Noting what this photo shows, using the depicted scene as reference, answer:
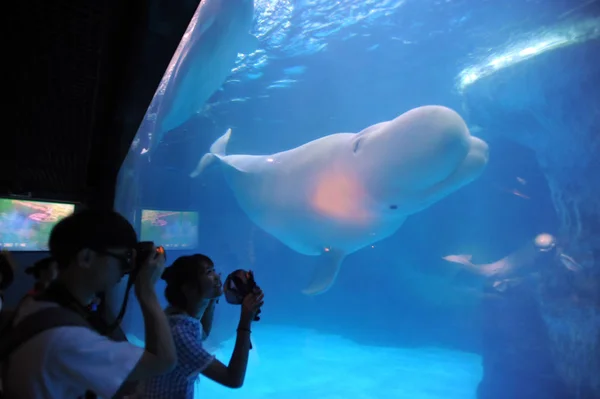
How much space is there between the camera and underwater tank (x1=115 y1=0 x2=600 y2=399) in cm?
739

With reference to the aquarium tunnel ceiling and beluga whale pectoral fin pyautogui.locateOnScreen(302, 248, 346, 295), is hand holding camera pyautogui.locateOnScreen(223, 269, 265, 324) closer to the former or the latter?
the aquarium tunnel ceiling

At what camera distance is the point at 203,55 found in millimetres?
7875

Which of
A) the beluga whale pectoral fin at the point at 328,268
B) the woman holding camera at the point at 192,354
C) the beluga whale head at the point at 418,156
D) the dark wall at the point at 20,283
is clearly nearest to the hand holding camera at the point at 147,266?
the woman holding camera at the point at 192,354

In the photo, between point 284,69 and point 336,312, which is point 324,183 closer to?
point 284,69

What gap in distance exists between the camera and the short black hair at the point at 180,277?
6.45 ft

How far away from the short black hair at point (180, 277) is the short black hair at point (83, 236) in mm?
694

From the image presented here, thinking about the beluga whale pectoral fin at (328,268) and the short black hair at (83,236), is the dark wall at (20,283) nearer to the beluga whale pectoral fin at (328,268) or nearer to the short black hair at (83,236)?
the short black hair at (83,236)

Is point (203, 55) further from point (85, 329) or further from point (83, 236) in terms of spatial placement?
point (85, 329)

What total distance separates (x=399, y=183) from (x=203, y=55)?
4743mm

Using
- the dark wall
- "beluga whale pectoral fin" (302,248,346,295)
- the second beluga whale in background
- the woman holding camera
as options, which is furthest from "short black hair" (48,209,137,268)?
"beluga whale pectoral fin" (302,248,346,295)

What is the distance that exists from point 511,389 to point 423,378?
129 inches

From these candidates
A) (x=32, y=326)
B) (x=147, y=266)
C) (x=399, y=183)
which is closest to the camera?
(x=32, y=326)

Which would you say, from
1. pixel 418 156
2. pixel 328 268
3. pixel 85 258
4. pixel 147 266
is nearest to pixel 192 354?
pixel 147 266

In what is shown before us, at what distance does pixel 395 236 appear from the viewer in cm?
2684
